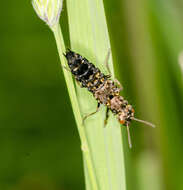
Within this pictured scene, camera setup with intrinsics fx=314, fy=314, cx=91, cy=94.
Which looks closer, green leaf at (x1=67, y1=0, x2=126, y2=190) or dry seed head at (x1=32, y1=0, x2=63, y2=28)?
dry seed head at (x1=32, y1=0, x2=63, y2=28)

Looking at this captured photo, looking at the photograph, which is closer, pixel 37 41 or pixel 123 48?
pixel 123 48

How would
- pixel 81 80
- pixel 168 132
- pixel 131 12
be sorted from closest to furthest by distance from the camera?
pixel 81 80 < pixel 168 132 < pixel 131 12

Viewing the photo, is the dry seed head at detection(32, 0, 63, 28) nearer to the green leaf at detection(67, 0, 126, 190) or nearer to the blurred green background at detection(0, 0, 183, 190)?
the green leaf at detection(67, 0, 126, 190)

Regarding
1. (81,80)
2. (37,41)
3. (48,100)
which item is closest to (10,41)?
(37,41)

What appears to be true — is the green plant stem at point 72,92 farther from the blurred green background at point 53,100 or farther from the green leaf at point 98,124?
the blurred green background at point 53,100

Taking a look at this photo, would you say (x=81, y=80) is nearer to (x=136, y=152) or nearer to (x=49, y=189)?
(x=136, y=152)

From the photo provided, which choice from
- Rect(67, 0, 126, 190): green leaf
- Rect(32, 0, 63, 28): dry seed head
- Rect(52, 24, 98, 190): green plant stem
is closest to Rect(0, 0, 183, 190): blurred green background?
Rect(67, 0, 126, 190): green leaf
